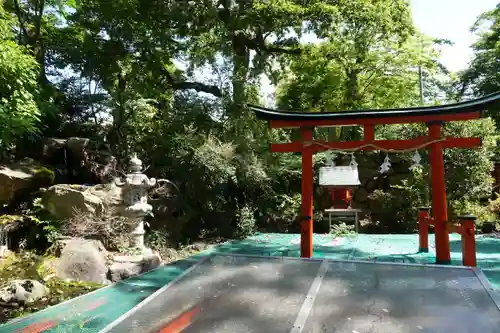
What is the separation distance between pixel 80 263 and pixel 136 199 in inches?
63.4

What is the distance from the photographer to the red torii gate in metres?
6.02

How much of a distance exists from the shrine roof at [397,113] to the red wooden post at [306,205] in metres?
0.35

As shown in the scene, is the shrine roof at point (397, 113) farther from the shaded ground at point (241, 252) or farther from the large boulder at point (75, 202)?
the large boulder at point (75, 202)

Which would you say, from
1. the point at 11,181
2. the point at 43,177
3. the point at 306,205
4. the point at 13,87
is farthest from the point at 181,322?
the point at 43,177

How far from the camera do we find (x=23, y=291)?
186 inches

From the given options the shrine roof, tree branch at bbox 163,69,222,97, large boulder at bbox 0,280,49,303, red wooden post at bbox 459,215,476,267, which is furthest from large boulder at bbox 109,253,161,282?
tree branch at bbox 163,69,222,97

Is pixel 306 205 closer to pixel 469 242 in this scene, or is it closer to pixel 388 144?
pixel 388 144

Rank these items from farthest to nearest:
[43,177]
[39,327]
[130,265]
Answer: [43,177] < [130,265] < [39,327]

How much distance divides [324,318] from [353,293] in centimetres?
38

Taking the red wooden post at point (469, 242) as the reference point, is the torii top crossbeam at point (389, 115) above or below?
above

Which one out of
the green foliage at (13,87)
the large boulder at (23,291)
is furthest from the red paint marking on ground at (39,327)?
the green foliage at (13,87)

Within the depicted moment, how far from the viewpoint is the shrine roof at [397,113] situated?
5.79 meters

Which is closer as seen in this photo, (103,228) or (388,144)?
(388,144)

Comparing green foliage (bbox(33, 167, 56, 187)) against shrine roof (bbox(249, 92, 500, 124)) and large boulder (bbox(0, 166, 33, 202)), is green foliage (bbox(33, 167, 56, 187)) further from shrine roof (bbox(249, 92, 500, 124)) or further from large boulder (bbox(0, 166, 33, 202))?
shrine roof (bbox(249, 92, 500, 124))
